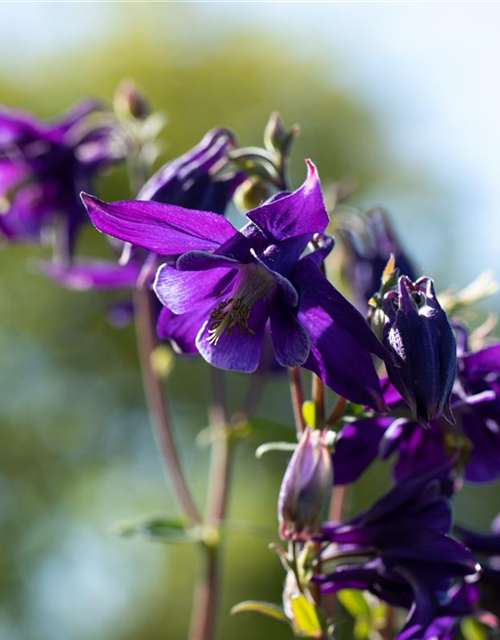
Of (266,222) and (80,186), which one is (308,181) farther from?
(80,186)

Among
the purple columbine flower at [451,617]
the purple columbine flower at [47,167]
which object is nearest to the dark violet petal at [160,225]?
the purple columbine flower at [451,617]

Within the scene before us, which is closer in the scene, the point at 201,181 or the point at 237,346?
the point at 237,346

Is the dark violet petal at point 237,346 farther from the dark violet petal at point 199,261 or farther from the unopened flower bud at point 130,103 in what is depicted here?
the unopened flower bud at point 130,103

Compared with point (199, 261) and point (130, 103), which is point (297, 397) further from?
point (130, 103)

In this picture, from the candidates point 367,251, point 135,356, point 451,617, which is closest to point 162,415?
point 367,251

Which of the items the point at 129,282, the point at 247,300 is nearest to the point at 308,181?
the point at 247,300

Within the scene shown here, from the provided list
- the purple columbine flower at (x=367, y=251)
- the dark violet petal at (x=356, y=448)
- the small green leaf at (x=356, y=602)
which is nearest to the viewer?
the dark violet petal at (x=356, y=448)

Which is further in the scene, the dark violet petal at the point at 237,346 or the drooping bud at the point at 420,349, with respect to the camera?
the dark violet petal at the point at 237,346
